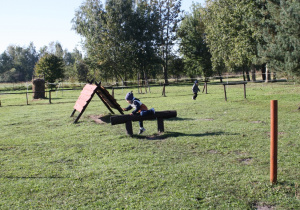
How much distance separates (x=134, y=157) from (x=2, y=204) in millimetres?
3006

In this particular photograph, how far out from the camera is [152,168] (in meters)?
6.09

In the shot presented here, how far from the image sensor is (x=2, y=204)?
470cm

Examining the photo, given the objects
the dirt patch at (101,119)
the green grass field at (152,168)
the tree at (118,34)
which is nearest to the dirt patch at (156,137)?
the green grass field at (152,168)

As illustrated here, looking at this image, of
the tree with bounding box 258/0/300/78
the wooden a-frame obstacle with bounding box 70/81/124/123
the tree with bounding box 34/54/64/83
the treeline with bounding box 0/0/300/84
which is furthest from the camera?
the tree with bounding box 34/54/64/83

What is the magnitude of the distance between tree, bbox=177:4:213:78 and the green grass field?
49185 mm

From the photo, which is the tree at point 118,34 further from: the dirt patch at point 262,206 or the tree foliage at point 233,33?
the dirt patch at point 262,206

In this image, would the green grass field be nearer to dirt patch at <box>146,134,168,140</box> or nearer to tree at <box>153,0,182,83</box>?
dirt patch at <box>146,134,168,140</box>

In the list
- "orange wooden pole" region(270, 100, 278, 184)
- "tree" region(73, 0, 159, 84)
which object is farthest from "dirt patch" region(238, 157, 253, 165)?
"tree" region(73, 0, 159, 84)

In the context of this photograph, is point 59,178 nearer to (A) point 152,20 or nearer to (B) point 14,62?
(A) point 152,20

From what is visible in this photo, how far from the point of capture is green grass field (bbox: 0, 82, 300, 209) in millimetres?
4641

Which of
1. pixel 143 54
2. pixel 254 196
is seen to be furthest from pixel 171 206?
pixel 143 54

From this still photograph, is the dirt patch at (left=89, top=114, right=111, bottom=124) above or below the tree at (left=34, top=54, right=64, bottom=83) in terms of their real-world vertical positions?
below

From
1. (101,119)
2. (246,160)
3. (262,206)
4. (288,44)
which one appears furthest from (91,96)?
(288,44)

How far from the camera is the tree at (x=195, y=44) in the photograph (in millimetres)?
58406
